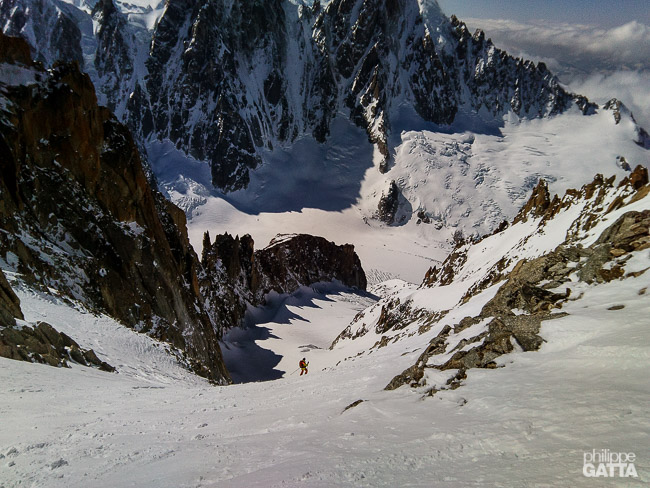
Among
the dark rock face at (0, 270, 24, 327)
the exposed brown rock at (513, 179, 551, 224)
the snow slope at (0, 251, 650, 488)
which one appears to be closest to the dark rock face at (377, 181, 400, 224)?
the exposed brown rock at (513, 179, 551, 224)

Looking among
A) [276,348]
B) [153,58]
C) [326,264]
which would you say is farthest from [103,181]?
[153,58]

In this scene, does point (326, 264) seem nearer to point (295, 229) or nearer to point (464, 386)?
point (295, 229)

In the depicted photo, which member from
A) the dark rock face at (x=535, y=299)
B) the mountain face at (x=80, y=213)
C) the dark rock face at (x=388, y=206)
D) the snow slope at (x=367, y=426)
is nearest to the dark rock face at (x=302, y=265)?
the dark rock face at (x=388, y=206)

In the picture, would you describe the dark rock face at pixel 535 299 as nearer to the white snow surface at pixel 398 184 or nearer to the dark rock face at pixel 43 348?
the dark rock face at pixel 43 348

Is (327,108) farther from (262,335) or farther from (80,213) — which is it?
(80,213)

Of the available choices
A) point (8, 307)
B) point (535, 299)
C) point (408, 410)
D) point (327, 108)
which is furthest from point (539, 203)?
point (327, 108)

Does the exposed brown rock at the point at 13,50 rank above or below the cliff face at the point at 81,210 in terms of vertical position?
above
